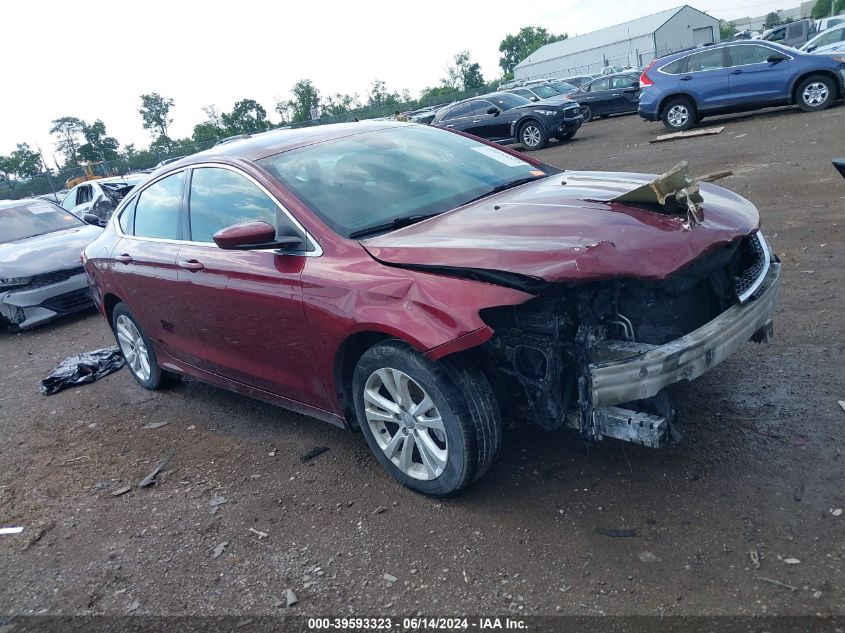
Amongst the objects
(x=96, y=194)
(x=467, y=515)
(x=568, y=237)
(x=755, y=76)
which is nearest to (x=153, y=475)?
(x=467, y=515)

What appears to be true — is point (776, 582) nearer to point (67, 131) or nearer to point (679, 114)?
point (679, 114)

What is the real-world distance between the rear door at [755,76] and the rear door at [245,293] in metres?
14.3

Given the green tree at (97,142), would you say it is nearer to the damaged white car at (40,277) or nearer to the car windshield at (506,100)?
the car windshield at (506,100)

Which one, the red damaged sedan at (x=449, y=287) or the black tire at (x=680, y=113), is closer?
the red damaged sedan at (x=449, y=287)

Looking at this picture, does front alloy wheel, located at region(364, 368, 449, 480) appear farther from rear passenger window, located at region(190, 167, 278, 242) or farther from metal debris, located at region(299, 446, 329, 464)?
rear passenger window, located at region(190, 167, 278, 242)

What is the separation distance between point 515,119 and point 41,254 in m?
13.5

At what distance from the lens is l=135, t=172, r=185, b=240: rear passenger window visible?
15.0 feet

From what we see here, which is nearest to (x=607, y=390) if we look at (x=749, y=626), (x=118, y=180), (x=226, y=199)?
(x=749, y=626)

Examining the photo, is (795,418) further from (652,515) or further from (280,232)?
(280,232)

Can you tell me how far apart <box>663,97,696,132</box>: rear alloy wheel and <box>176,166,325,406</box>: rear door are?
46.6 feet

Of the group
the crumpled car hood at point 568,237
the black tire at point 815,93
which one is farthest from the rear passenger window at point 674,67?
the crumpled car hood at point 568,237

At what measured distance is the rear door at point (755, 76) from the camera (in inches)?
585

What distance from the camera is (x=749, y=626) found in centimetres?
231

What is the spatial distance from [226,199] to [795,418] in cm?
332
